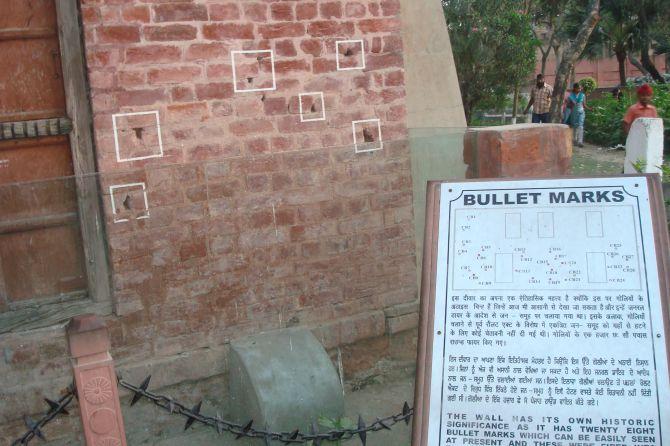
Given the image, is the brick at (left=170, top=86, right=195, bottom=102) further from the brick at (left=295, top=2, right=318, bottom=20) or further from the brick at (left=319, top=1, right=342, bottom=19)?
the brick at (left=319, top=1, right=342, bottom=19)

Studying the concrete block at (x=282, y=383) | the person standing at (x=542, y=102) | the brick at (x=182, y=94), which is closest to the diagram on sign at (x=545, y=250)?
the concrete block at (x=282, y=383)

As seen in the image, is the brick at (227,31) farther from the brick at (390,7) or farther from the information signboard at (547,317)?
the information signboard at (547,317)

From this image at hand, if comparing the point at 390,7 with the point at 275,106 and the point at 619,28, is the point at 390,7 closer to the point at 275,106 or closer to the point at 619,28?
the point at 275,106

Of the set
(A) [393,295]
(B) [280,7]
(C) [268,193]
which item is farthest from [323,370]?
(B) [280,7]

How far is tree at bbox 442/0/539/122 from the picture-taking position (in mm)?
13164

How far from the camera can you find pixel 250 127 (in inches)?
175

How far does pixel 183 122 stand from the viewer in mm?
4242

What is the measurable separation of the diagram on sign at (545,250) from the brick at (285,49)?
2001mm

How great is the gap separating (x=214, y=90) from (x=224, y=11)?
446mm

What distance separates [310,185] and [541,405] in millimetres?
2042

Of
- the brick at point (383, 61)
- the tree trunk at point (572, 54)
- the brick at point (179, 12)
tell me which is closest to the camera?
the brick at point (179, 12)

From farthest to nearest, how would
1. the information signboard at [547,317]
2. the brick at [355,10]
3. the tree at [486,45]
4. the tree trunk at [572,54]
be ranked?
the tree trunk at [572,54]
the tree at [486,45]
the brick at [355,10]
the information signboard at [547,317]

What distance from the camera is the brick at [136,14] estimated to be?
404cm

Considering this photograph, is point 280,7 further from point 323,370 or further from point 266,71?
point 323,370
